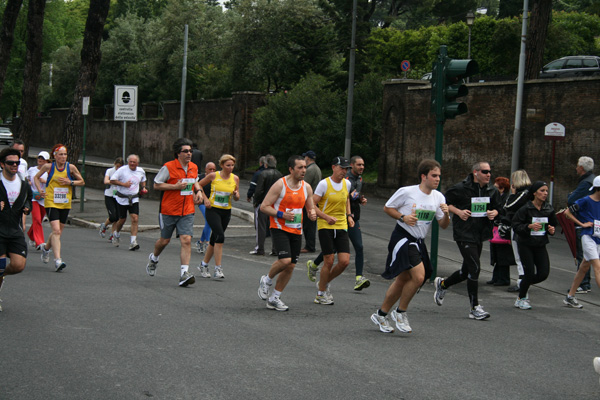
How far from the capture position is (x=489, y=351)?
7.72 meters

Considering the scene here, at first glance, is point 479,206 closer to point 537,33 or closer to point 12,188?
point 12,188

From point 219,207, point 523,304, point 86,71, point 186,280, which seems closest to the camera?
point 523,304

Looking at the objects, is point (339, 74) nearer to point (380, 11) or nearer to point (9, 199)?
point (9, 199)

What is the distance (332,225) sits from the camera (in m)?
Answer: 10.1

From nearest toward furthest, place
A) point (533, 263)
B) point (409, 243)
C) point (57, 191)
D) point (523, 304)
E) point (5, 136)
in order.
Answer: point (409, 243) → point (533, 263) → point (523, 304) → point (57, 191) → point (5, 136)

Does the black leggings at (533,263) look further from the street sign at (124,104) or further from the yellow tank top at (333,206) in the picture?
the street sign at (124,104)

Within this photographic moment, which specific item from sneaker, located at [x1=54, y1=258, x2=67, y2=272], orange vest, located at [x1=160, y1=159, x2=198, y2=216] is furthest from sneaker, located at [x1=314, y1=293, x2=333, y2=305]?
sneaker, located at [x1=54, y1=258, x2=67, y2=272]

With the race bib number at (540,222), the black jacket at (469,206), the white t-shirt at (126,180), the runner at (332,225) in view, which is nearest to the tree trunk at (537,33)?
the white t-shirt at (126,180)

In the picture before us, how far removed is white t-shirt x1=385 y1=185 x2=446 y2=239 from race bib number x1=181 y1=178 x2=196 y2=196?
3.49 meters

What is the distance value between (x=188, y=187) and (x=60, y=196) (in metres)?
2.80

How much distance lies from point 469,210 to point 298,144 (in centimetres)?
2789

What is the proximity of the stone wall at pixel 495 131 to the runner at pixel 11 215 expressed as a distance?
61.7ft

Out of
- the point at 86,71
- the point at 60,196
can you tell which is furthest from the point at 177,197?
the point at 86,71

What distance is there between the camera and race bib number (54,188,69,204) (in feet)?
41.4
